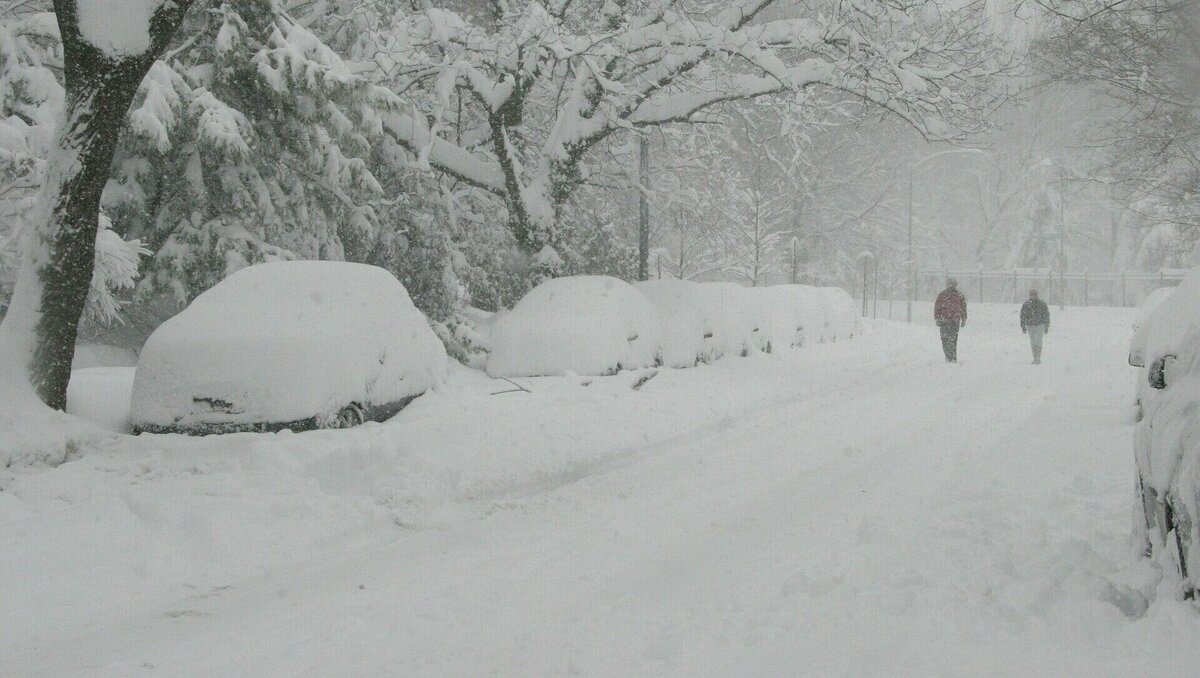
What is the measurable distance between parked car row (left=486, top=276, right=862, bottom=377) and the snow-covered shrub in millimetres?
18

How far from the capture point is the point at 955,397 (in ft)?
36.8

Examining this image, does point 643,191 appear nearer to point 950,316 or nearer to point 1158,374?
point 950,316

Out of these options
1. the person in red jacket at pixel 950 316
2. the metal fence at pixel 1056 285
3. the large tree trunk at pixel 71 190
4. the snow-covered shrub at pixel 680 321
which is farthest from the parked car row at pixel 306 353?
the metal fence at pixel 1056 285

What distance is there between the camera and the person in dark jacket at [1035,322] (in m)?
16.3

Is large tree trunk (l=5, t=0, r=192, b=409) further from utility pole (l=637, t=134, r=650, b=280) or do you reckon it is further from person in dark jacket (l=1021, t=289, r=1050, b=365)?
person in dark jacket (l=1021, t=289, r=1050, b=365)

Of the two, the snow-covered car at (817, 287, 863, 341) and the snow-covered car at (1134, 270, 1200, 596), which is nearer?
the snow-covered car at (1134, 270, 1200, 596)

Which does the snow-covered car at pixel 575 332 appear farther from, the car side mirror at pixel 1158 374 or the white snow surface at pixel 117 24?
the car side mirror at pixel 1158 374

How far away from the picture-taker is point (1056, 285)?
4591 centimetres

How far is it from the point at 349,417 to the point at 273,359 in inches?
40.9

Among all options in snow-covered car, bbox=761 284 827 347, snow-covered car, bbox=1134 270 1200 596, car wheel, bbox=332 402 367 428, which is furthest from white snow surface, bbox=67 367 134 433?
snow-covered car, bbox=761 284 827 347

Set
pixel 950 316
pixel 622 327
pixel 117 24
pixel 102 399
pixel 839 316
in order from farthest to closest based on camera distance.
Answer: pixel 839 316 → pixel 950 316 → pixel 622 327 → pixel 102 399 → pixel 117 24

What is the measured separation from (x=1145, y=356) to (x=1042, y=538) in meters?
4.69

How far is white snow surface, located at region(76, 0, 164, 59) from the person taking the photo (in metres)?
6.84

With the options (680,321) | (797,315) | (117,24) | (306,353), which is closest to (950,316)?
(797,315)
